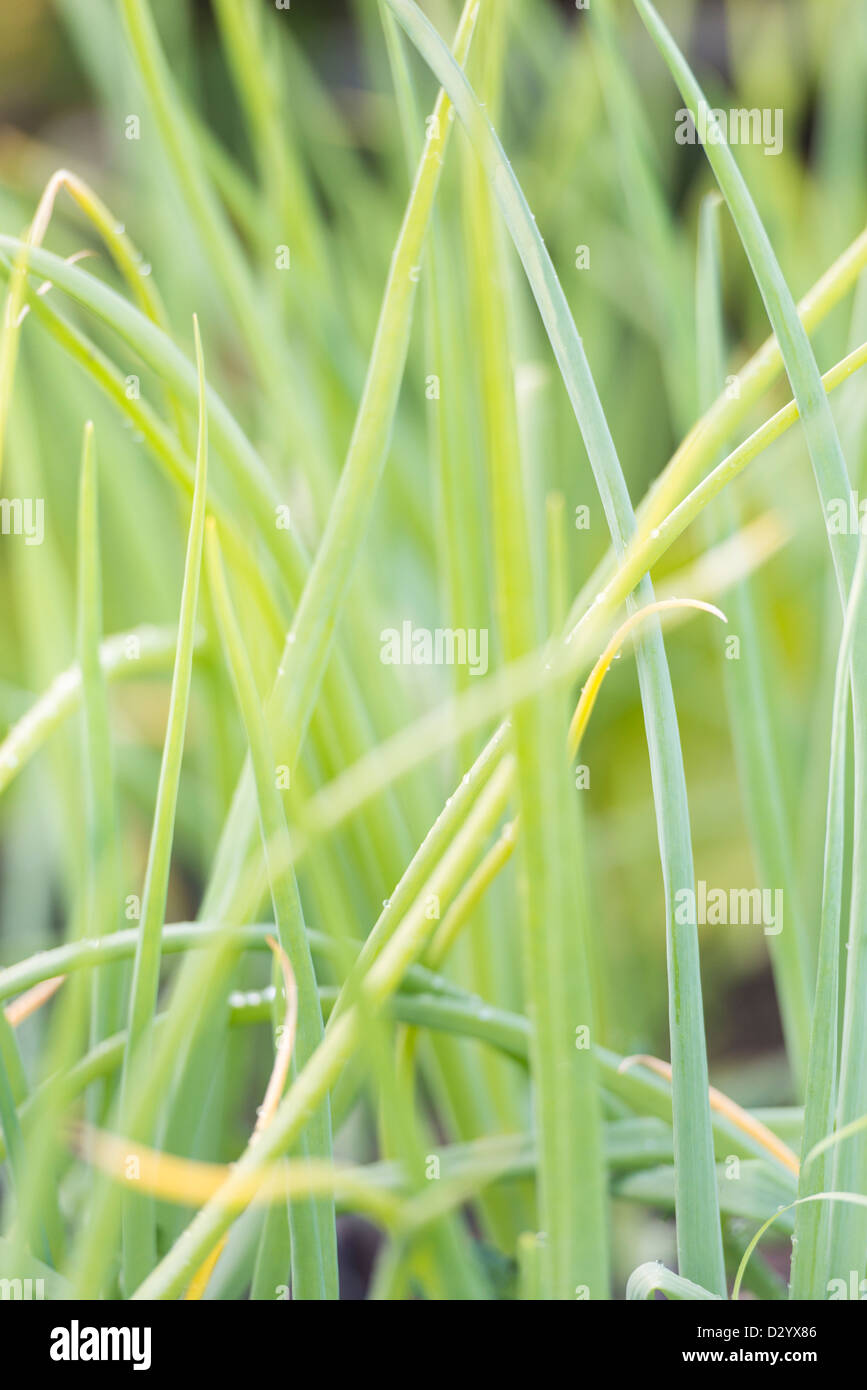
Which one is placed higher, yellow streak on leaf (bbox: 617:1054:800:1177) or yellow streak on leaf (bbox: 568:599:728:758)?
yellow streak on leaf (bbox: 568:599:728:758)

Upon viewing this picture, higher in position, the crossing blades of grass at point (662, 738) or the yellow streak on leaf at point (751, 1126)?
the crossing blades of grass at point (662, 738)

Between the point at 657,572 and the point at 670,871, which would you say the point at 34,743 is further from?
the point at 657,572

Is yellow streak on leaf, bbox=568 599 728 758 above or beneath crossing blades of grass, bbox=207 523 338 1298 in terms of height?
above

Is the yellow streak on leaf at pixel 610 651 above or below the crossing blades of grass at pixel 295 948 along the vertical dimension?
above

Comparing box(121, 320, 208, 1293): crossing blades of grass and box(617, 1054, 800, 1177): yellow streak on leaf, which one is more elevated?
box(121, 320, 208, 1293): crossing blades of grass

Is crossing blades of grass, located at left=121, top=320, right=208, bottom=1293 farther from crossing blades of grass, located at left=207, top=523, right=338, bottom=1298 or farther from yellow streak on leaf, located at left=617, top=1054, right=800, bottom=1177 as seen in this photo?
yellow streak on leaf, located at left=617, top=1054, right=800, bottom=1177

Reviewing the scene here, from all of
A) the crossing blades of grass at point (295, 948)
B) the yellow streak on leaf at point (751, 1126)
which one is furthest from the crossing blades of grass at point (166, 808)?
the yellow streak on leaf at point (751, 1126)

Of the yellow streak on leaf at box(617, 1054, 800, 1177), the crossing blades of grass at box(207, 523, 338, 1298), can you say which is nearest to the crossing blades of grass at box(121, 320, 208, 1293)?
the crossing blades of grass at box(207, 523, 338, 1298)

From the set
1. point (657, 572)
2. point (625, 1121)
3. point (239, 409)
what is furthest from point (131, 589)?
point (625, 1121)

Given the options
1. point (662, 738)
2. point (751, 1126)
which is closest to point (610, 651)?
point (662, 738)

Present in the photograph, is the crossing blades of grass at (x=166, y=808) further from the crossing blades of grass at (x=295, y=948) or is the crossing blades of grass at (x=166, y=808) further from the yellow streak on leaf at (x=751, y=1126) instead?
the yellow streak on leaf at (x=751, y=1126)

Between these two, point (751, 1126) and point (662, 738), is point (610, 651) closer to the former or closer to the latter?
point (662, 738)
